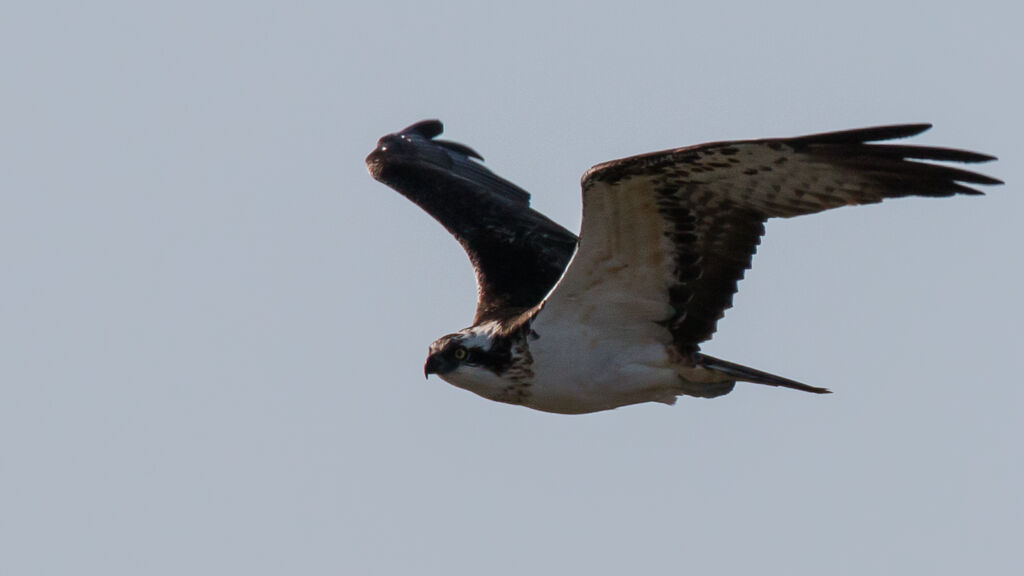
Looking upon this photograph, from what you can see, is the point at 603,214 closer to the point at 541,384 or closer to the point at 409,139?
the point at 541,384

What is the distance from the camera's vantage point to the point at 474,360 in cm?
1041

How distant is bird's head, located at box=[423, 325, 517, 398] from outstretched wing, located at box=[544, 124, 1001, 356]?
40 centimetres

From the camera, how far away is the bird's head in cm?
1035

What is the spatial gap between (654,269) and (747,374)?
876mm

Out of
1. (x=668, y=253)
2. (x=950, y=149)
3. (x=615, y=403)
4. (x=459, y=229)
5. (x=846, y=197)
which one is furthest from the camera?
(x=459, y=229)

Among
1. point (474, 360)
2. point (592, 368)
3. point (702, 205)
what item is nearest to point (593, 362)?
point (592, 368)

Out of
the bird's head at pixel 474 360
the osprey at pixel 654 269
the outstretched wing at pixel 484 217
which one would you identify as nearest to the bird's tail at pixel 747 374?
the osprey at pixel 654 269

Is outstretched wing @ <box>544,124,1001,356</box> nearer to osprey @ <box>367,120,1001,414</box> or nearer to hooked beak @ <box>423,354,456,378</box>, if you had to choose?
osprey @ <box>367,120,1001,414</box>

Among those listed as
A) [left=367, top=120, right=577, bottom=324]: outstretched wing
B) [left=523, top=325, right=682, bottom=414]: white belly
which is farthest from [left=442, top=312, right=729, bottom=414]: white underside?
[left=367, top=120, right=577, bottom=324]: outstretched wing

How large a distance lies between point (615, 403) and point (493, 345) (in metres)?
A: 0.85

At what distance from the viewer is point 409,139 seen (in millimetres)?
14766

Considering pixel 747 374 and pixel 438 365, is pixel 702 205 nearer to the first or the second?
pixel 747 374

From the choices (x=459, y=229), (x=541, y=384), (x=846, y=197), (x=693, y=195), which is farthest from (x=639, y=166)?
(x=459, y=229)

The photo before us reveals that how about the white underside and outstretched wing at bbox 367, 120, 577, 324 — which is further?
outstretched wing at bbox 367, 120, 577, 324
